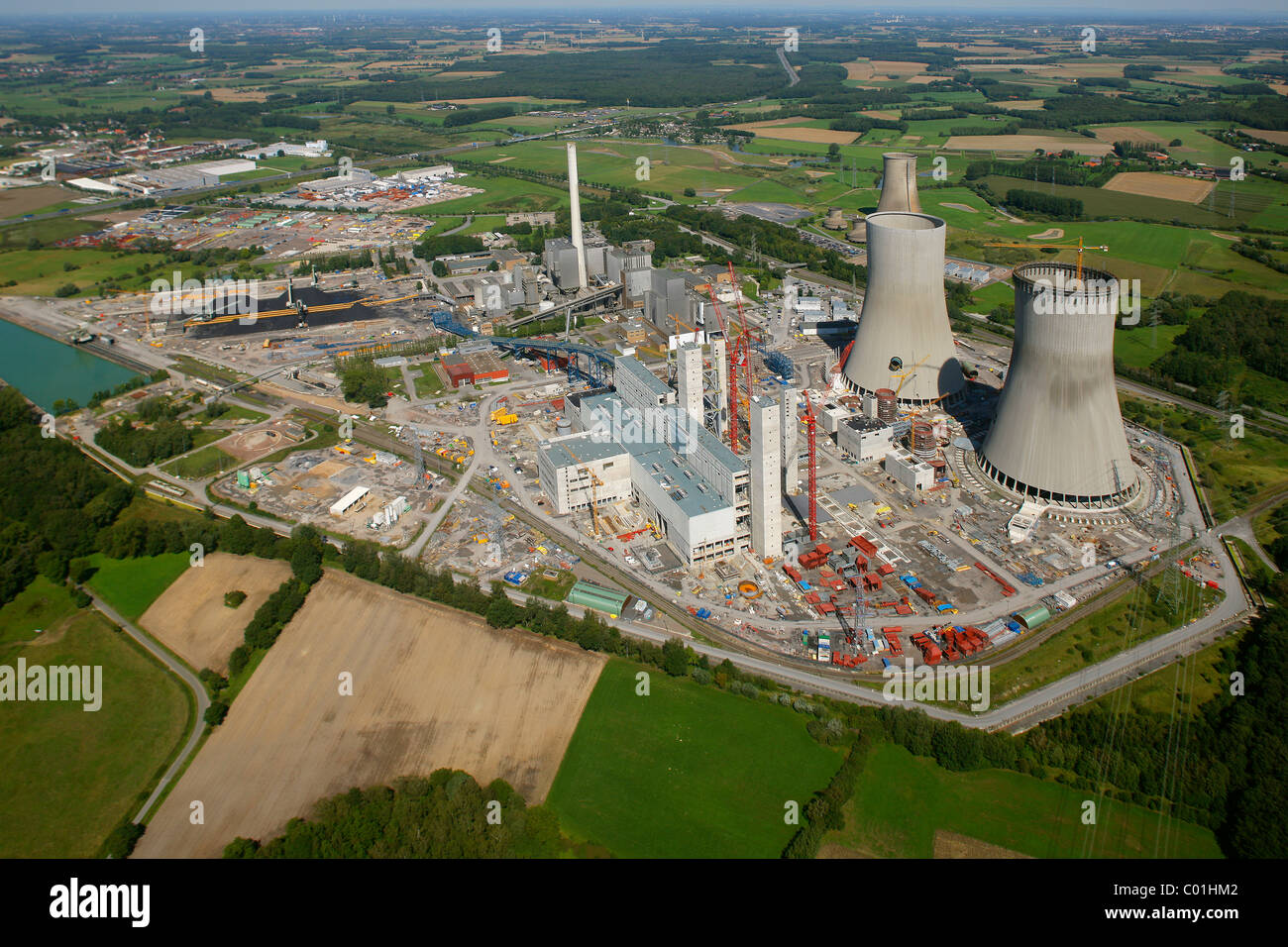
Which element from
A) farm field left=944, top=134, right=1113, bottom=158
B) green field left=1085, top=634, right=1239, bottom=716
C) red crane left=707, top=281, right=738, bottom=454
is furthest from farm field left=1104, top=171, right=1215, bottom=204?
green field left=1085, top=634, right=1239, bottom=716

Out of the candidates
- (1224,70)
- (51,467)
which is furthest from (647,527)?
(1224,70)

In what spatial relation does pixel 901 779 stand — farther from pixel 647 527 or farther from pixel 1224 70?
pixel 1224 70

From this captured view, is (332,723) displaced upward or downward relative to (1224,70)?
downward

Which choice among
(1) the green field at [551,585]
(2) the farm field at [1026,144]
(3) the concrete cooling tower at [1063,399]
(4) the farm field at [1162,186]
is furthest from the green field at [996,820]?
(2) the farm field at [1026,144]

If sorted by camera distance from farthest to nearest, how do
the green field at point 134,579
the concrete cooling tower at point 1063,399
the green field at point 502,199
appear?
the green field at point 502,199 → the green field at point 134,579 → the concrete cooling tower at point 1063,399

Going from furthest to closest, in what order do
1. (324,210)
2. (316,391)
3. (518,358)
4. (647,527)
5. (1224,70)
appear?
1. (1224,70)
2. (324,210)
3. (518,358)
4. (316,391)
5. (647,527)

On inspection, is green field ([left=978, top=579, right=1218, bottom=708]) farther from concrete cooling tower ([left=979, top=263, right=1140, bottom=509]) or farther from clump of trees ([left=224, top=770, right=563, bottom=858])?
clump of trees ([left=224, top=770, right=563, bottom=858])

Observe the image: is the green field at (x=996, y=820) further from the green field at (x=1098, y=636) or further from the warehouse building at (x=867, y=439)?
the warehouse building at (x=867, y=439)
